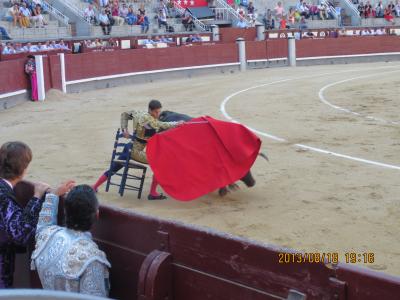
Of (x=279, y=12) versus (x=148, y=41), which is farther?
(x=279, y=12)

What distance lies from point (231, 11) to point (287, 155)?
23112mm

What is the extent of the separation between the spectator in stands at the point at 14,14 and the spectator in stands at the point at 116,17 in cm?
448

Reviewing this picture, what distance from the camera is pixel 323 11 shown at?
3306 cm

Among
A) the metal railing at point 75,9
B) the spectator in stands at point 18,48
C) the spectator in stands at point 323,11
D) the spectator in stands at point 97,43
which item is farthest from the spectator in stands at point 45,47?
the spectator in stands at point 323,11

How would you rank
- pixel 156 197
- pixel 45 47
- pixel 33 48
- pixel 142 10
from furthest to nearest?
pixel 142 10
pixel 45 47
pixel 33 48
pixel 156 197

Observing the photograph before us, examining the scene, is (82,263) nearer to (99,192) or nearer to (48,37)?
(99,192)

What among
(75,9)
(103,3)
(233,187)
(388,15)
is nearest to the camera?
(233,187)

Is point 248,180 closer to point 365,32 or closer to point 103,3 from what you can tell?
point 103,3

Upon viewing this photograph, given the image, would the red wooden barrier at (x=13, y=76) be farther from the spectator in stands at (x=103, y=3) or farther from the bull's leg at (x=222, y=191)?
the spectator in stands at (x=103, y=3)

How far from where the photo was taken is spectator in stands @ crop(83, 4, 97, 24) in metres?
23.5

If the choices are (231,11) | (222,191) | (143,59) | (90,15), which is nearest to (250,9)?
(231,11)

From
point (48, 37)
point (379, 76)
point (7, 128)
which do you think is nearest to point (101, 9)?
point (48, 37)

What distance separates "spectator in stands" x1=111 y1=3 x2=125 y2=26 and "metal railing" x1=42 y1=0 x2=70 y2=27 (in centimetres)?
209

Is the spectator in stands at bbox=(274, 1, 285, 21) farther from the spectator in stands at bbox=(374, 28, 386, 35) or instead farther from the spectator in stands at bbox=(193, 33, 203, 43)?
the spectator in stands at bbox=(193, 33, 203, 43)
